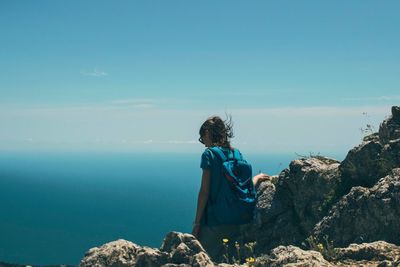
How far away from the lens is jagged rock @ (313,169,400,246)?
9656mm

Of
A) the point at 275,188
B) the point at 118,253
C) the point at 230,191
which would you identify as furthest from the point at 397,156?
the point at 118,253

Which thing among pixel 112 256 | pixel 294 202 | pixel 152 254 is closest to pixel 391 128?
pixel 294 202

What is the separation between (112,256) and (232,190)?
3.05 meters

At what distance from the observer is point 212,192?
9906 mm

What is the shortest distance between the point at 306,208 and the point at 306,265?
16.6 ft

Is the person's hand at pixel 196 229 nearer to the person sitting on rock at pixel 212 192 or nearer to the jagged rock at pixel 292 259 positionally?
the person sitting on rock at pixel 212 192

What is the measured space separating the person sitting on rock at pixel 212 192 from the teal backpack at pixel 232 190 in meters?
0.02

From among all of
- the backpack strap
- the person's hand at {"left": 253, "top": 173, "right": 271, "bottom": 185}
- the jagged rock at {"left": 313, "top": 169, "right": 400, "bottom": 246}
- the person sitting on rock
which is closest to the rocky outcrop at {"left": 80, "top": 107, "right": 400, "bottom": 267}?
the jagged rock at {"left": 313, "top": 169, "right": 400, "bottom": 246}

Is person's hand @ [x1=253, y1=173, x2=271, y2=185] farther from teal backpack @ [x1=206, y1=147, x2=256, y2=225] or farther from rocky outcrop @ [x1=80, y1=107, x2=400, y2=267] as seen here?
teal backpack @ [x1=206, y1=147, x2=256, y2=225]

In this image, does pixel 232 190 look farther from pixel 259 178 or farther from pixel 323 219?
pixel 259 178

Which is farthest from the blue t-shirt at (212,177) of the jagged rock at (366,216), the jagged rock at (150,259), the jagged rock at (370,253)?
the jagged rock at (370,253)

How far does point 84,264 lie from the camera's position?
27.9 ft

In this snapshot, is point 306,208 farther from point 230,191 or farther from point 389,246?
point 389,246

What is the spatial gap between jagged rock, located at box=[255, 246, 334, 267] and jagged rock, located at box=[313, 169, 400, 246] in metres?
2.98
